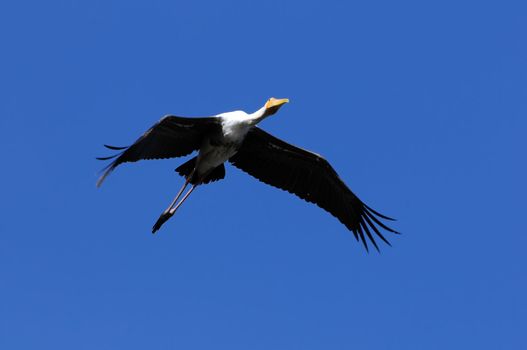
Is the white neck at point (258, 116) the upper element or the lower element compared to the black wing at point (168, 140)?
upper

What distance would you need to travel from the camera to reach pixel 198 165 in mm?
17391

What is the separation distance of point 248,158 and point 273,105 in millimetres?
1768

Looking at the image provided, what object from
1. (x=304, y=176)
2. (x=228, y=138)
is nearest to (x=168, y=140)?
(x=228, y=138)

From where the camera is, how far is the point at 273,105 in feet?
55.0

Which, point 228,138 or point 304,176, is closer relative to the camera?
point 228,138

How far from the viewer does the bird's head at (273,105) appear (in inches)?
659

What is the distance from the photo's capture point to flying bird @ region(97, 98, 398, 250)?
1652 centimetres

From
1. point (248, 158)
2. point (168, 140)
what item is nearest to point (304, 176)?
point (248, 158)

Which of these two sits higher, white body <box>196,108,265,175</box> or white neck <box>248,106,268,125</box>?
white neck <box>248,106,268,125</box>

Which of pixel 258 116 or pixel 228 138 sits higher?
pixel 258 116

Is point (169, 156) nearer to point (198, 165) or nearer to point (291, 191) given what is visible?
point (198, 165)

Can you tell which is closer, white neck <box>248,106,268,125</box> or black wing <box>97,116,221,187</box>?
black wing <box>97,116,221,187</box>

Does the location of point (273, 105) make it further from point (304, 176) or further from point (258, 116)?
point (304, 176)

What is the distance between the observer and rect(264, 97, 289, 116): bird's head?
1675cm
